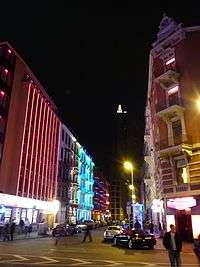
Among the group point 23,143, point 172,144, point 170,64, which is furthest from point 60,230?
point 170,64

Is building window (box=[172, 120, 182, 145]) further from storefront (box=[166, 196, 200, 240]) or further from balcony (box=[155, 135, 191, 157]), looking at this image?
storefront (box=[166, 196, 200, 240])

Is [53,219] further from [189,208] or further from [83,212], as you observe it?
[189,208]

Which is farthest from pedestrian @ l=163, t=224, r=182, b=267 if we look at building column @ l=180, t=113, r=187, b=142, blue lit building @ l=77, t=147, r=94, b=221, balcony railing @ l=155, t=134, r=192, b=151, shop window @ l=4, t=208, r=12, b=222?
blue lit building @ l=77, t=147, r=94, b=221

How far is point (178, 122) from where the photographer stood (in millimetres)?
32438

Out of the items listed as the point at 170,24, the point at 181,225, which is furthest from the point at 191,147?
the point at 170,24

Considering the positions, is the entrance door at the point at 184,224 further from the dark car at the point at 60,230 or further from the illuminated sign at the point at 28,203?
the illuminated sign at the point at 28,203

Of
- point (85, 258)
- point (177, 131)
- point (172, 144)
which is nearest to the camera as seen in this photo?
point (85, 258)

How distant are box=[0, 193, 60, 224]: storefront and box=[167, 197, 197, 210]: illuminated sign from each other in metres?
26.3

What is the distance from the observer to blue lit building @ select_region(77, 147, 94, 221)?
97125mm

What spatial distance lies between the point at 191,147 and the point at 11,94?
32508 mm

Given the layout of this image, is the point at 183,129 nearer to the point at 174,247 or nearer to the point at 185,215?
the point at 185,215

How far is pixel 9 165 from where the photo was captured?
167 ft

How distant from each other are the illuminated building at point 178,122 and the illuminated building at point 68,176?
40.1m

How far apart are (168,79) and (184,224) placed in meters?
14.8
